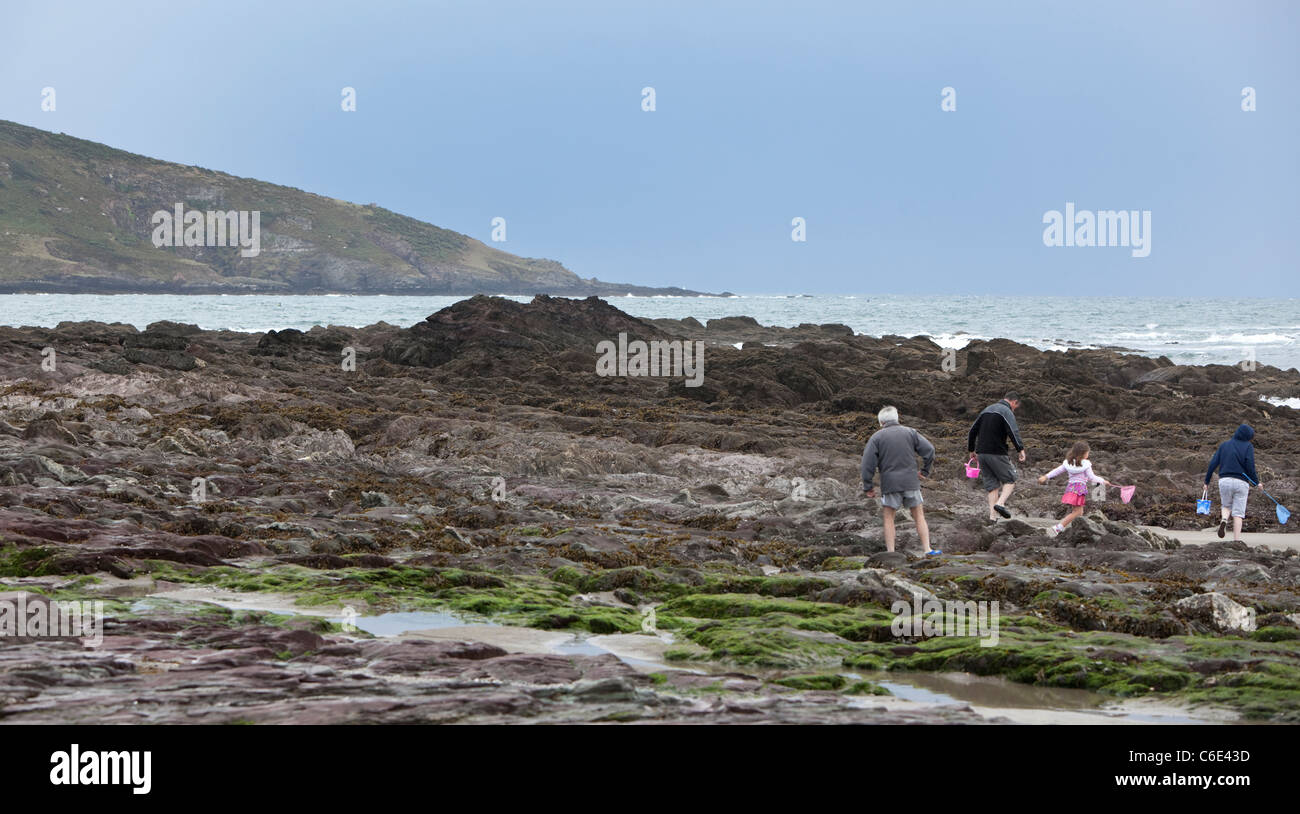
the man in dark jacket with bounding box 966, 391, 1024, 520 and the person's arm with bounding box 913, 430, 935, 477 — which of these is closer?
the person's arm with bounding box 913, 430, 935, 477

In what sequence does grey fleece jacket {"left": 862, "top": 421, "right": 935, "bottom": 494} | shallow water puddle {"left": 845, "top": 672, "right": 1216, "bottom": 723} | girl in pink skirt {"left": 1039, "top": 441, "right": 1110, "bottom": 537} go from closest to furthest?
shallow water puddle {"left": 845, "top": 672, "right": 1216, "bottom": 723} < grey fleece jacket {"left": 862, "top": 421, "right": 935, "bottom": 494} < girl in pink skirt {"left": 1039, "top": 441, "right": 1110, "bottom": 537}

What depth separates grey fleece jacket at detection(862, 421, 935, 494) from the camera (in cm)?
1355

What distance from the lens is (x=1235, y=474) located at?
16.3m

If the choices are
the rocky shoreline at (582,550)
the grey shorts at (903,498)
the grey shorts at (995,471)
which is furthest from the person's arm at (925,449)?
the grey shorts at (995,471)

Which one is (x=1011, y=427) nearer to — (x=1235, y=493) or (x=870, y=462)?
(x=870, y=462)

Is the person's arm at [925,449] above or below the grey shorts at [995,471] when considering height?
above

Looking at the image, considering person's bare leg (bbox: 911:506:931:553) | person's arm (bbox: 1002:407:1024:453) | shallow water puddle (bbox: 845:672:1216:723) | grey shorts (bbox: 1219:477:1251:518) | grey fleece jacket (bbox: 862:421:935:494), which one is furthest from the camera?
grey shorts (bbox: 1219:477:1251:518)

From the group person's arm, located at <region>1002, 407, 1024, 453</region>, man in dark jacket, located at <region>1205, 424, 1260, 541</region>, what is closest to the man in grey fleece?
person's arm, located at <region>1002, 407, 1024, 453</region>

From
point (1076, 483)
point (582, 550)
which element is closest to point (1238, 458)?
point (1076, 483)

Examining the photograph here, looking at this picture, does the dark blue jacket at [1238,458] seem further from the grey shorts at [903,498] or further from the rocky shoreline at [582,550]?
the grey shorts at [903,498]

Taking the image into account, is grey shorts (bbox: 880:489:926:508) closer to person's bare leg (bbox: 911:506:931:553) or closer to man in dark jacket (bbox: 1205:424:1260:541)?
person's bare leg (bbox: 911:506:931:553)

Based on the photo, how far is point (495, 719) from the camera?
679 centimetres

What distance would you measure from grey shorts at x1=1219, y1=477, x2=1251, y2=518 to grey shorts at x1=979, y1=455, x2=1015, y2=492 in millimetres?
3015

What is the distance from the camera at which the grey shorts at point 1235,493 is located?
1641cm
